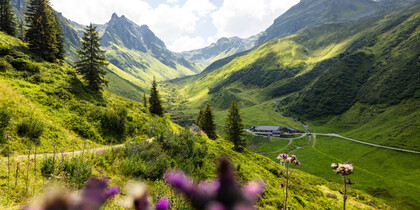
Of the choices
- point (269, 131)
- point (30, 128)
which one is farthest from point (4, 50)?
point (269, 131)

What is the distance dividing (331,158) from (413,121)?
5134 cm

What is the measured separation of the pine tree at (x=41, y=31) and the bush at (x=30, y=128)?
26.2 meters

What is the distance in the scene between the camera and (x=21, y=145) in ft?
32.6

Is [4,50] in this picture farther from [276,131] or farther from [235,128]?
[276,131]

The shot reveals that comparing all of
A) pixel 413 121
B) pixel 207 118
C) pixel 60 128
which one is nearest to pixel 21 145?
pixel 60 128

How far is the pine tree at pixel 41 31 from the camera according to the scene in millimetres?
29486

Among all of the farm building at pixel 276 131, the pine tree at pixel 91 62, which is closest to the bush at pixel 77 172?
the pine tree at pixel 91 62

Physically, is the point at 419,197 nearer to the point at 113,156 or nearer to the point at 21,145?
the point at 113,156

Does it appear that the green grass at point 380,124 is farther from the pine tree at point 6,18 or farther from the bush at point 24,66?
the pine tree at point 6,18

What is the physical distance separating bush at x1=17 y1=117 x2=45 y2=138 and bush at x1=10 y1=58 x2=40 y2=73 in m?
14.8

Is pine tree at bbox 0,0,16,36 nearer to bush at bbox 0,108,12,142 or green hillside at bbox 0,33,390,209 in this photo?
green hillside at bbox 0,33,390,209

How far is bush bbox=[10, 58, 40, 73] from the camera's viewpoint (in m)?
20.6

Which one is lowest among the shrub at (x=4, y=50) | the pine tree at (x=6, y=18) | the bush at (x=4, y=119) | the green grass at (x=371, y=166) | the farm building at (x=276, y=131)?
the green grass at (x=371, y=166)

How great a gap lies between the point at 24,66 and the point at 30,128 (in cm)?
1588
